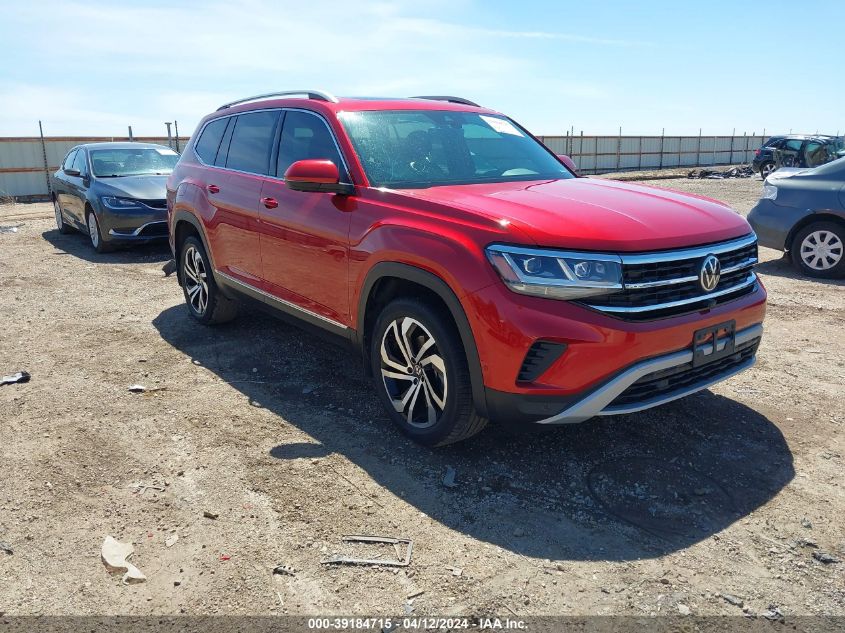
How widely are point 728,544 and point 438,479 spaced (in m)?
1.37

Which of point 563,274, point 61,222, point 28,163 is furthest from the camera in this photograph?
point 28,163

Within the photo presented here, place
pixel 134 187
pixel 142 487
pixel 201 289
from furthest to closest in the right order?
1. pixel 134 187
2. pixel 201 289
3. pixel 142 487

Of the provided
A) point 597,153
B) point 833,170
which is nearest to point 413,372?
point 833,170

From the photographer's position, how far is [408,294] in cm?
380

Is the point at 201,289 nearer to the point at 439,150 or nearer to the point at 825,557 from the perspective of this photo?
the point at 439,150

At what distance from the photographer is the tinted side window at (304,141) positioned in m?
4.42

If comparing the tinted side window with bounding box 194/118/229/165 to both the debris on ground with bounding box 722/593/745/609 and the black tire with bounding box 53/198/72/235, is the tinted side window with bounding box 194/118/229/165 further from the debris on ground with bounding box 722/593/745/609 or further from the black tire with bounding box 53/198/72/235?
the black tire with bounding box 53/198/72/235

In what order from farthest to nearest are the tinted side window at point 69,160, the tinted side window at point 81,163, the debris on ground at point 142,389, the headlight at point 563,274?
the tinted side window at point 69,160 → the tinted side window at point 81,163 → the debris on ground at point 142,389 → the headlight at point 563,274

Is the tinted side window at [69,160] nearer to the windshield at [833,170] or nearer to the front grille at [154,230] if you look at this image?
the front grille at [154,230]

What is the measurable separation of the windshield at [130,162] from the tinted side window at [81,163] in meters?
0.17

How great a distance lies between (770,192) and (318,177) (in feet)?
22.6

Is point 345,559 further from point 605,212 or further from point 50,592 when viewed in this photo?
point 605,212

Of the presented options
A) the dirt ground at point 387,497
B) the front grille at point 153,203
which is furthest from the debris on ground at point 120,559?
the front grille at point 153,203

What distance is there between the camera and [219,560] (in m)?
2.93
